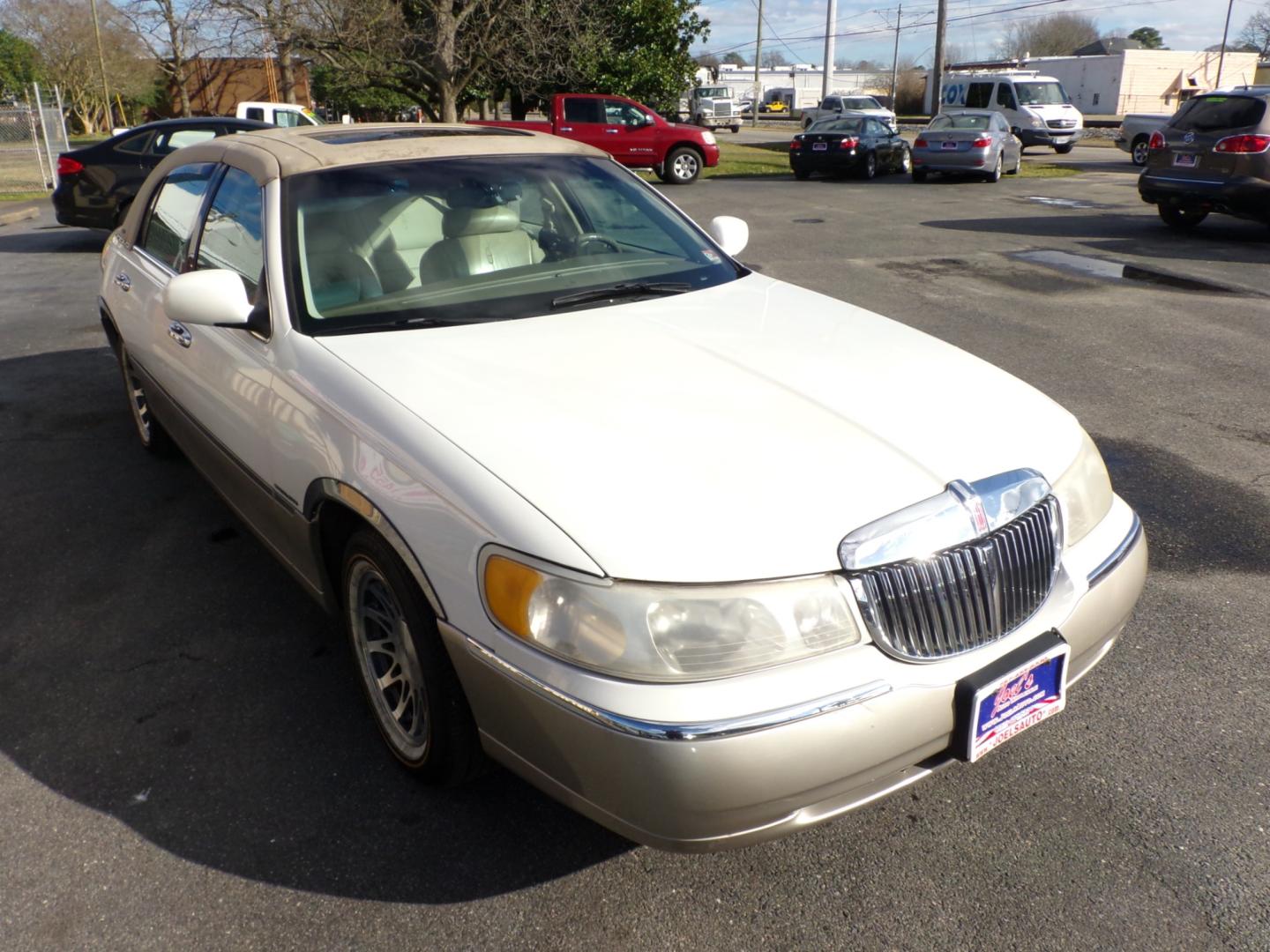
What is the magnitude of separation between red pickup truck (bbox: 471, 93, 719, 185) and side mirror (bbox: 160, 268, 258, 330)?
63.1ft

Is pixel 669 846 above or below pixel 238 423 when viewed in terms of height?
below

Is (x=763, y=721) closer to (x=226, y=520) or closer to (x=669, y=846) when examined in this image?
(x=669, y=846)

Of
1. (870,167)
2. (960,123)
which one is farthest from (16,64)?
(960,123)

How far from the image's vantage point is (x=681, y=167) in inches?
853

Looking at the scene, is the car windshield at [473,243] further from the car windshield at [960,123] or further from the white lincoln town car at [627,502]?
the car windshield at [960,123]

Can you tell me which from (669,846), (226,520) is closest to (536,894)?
(669,846)

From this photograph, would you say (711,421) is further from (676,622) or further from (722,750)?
(722,750)

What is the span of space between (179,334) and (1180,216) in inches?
523

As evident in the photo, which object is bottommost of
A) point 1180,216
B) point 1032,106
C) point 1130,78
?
point 1180,216

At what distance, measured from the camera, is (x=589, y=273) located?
11.9 ft

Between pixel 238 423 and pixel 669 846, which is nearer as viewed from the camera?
pixel 669 846

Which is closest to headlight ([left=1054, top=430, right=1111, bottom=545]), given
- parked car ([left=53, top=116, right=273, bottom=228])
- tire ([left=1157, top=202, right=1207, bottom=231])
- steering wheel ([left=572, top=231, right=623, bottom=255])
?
steering wheel ([left=572, top=231, right=623, bottom=255])

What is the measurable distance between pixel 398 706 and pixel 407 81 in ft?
82.9

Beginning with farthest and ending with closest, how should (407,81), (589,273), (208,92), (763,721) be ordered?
(208,92) → (407,81) → (589,273) → (763,721)
